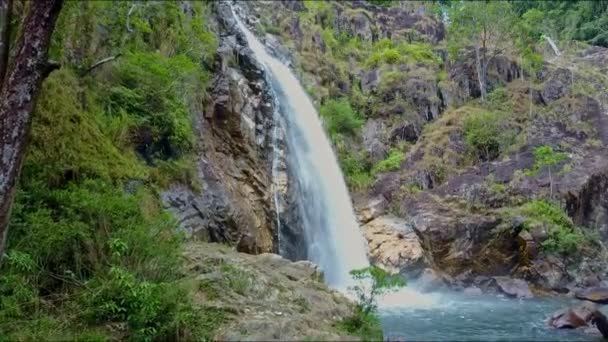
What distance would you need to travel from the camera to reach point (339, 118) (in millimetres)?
26266

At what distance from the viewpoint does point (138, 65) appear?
1259cm

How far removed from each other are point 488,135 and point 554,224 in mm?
6902

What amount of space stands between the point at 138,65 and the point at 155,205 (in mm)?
3614

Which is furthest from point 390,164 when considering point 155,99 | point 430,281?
point 155,99

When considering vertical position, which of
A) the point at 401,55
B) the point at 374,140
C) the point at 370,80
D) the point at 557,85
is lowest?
the point at 374,140

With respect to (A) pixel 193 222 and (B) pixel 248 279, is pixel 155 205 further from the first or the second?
(B) pixel 248 279

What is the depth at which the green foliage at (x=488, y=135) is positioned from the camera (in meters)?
24.9

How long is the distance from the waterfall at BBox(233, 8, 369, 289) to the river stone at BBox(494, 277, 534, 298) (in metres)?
4.52

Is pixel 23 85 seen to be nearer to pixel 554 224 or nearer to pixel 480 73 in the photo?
pixel 554 224

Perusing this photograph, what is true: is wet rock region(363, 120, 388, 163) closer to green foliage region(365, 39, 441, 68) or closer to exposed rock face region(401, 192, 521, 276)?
green foliage region(365, 39, 441, 68)

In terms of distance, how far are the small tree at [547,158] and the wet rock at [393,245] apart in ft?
20.0

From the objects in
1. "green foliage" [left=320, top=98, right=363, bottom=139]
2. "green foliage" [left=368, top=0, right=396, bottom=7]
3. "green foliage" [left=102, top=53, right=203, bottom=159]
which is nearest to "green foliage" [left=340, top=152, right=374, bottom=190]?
"green foliage" [left=320, top=98, right=363, bottom=139]

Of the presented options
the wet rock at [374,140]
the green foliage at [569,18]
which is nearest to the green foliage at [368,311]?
the wet rock at [374,140]

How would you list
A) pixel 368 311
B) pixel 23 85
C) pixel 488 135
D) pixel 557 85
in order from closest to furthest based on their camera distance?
pixel 23 85
pixel 368 311
pixel 488 135
pixel 557 85
